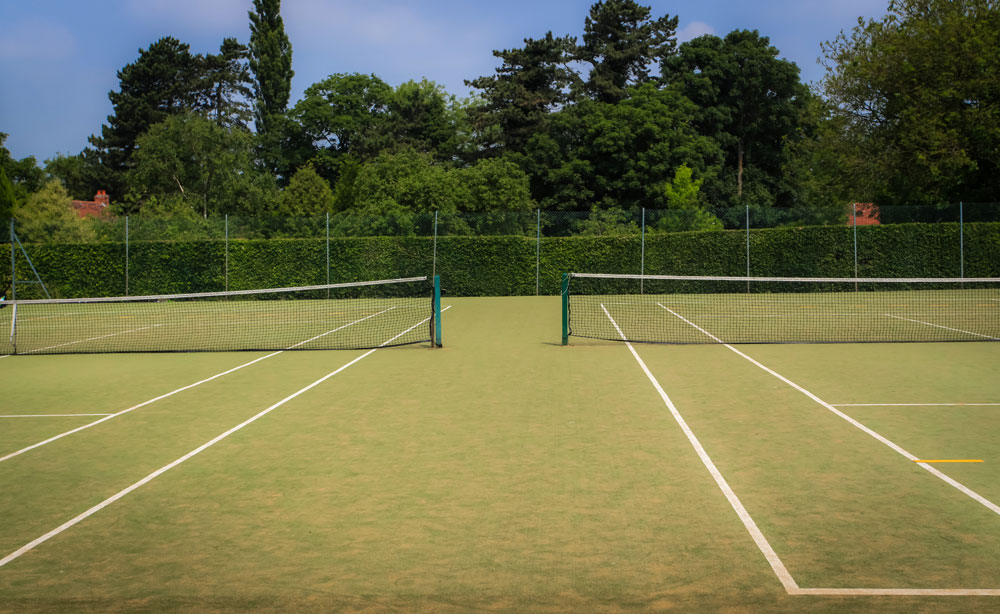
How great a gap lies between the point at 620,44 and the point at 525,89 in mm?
7737

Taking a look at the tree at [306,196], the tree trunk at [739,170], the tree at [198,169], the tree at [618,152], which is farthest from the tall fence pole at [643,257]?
the tree at [198,169]

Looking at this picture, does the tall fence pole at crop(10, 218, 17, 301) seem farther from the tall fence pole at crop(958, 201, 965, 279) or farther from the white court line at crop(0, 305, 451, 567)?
the tall fence pole at crop(958, 201, 965, 279)

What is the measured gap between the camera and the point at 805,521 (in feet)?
16.3

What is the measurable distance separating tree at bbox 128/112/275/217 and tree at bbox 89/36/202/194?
14.8 m

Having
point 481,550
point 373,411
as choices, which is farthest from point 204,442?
point 481,550

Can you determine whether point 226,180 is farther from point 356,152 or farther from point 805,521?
point 805,521

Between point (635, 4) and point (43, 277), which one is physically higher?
point (635, 4)

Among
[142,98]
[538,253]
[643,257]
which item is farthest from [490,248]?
[142,98]

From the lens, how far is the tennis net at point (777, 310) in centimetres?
1510

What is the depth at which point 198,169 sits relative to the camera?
4953 centimetres

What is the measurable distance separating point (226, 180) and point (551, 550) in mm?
48212

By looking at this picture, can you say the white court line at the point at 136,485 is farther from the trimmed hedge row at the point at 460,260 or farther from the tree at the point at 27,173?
the tree at the point at 27,173

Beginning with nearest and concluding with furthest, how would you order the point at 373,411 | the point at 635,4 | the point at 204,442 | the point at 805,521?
the point at 805,521, the point at 204,442, the point at 373,411, the point at 635,4

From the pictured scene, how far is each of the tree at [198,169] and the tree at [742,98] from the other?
26.8m
